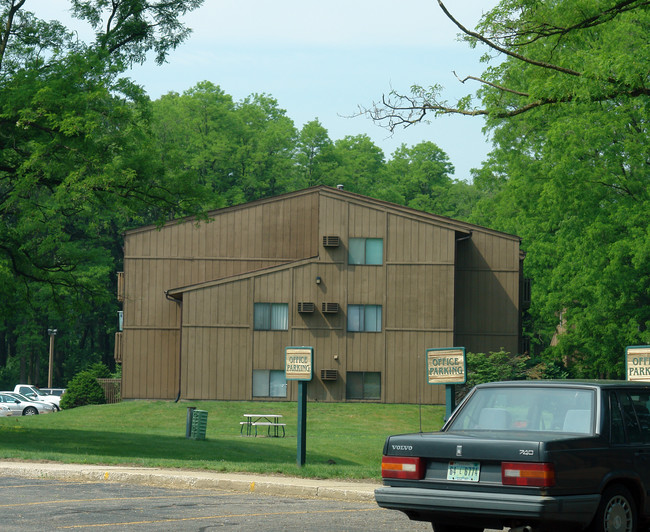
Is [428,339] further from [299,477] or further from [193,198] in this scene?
[299,477]

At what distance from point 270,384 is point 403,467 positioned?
37278 millimetres

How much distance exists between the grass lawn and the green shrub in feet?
17.9

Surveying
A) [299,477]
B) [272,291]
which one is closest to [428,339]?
[272,291]

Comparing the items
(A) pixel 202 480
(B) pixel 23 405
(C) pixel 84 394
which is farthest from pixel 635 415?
(B) pixel 23 405

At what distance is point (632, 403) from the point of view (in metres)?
10.1

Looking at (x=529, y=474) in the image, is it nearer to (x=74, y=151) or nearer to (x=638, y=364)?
(x=638, y=364)

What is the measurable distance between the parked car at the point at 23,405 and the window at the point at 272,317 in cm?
1605

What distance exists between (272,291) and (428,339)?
751 cm

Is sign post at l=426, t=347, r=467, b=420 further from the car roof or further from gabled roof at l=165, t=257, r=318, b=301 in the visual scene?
gabled roof at l=165, t=257, r=318, b=301

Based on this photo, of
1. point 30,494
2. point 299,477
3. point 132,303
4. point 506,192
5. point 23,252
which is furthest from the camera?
point 506,192

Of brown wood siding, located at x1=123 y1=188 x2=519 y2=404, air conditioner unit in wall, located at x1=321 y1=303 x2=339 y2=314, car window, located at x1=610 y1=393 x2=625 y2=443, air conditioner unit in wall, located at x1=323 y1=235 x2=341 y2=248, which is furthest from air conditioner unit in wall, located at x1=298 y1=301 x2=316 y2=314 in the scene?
car window, located at x1=610 y1=393 x2=625 y2=443

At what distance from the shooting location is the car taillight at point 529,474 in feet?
28.7

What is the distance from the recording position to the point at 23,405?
55.9m

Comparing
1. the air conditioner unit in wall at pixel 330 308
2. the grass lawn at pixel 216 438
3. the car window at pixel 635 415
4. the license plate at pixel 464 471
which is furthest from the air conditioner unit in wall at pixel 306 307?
the license plate at pixel 464 471
